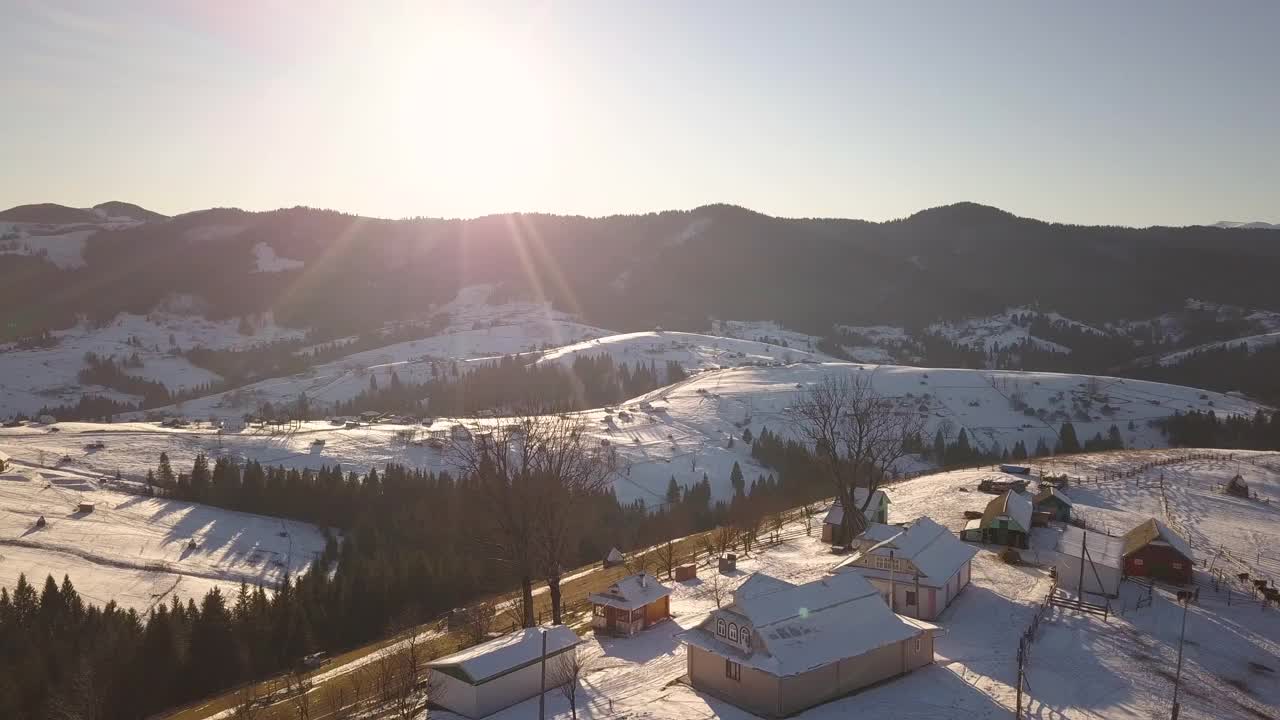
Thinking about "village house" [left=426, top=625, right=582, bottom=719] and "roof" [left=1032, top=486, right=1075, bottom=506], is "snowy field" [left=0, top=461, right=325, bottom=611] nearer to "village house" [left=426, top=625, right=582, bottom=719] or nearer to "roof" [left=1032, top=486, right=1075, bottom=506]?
"village house" [left=426, top=625, right=582, bottom=719]

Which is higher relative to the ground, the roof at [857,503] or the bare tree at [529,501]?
the bare tree at [529,501]

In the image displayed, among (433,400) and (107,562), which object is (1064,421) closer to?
(433,400)

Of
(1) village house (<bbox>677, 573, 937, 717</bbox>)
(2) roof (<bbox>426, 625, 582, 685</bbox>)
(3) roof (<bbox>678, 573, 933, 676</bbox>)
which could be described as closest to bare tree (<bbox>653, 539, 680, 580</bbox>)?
(2) roof (<bbox>426, 625, 582, 685</bbox>)

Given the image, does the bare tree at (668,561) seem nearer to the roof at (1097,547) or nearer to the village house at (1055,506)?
the roof at (1097,547)

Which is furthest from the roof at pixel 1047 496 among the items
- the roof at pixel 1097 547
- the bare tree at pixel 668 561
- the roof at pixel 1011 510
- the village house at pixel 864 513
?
the bare tree at pixel 668 561

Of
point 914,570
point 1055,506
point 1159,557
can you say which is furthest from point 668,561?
point 1055,506

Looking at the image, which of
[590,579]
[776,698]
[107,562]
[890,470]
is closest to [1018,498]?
[590,579]

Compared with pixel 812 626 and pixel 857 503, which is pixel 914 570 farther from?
pixel 857 503
